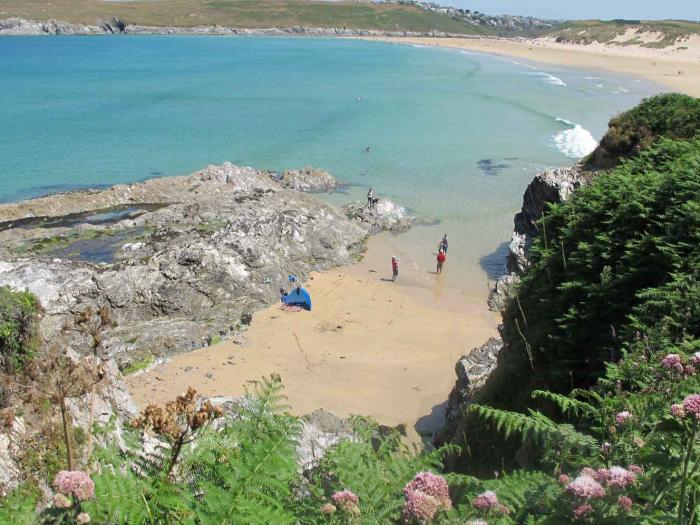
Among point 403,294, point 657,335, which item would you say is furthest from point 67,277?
point 657,335

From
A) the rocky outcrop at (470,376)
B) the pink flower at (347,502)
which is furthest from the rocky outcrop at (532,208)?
the pink flower at (347,502)

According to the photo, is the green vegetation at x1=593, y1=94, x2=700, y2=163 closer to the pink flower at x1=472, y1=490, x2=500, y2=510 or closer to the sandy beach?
the pink flower at x1=472, y1=490, x2=500, y2=510

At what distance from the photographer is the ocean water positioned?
3244 centimetres

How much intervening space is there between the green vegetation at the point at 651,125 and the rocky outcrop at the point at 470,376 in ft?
26.8

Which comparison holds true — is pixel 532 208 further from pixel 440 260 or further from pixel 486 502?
pixel 486 502

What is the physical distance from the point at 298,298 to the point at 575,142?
33655 millimetres

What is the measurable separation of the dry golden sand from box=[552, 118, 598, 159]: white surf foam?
83.2 feet

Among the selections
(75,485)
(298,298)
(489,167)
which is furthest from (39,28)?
(75,485)

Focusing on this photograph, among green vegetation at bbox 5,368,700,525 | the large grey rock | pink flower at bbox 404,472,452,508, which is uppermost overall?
pink flower at bbox 404,472,452,508

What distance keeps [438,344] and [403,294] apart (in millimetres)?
3903

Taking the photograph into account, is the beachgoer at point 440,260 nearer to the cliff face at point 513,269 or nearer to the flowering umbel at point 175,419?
the cliff face at point 513,269

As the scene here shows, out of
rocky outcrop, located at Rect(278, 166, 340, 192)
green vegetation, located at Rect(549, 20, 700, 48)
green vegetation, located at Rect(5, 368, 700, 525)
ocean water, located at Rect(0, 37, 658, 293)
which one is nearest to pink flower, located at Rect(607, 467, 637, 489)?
green vegetation, located at Rect(5, 368, 700, 525)

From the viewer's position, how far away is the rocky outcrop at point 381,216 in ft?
90.2

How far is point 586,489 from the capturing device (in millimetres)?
2623
